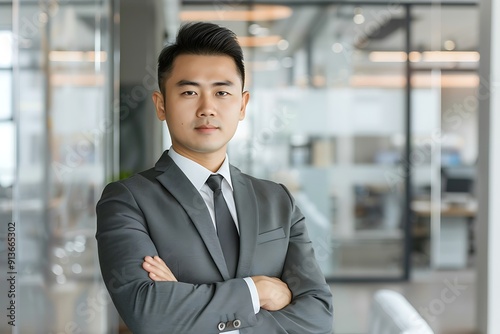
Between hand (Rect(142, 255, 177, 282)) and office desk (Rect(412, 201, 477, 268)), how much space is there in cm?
637

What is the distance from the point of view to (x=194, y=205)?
159 cm

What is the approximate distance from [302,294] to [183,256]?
321 millimetres

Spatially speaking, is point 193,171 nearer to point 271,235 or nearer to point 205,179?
point 205,179

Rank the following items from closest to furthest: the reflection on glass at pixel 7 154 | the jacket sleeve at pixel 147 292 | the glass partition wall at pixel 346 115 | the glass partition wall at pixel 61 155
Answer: the jacket sleeve at pixel 147 292 < the reflection on glass at pixel 7 154 < the glass partition wall at pixel 61 155 < the glass partition wall at pixel 346 115

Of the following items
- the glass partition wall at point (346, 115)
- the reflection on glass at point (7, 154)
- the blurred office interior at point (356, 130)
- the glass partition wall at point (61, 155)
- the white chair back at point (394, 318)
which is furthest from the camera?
the glass partition wall at point (346, 115)

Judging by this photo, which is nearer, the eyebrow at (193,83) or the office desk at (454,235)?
the eyebrow at (193,83)

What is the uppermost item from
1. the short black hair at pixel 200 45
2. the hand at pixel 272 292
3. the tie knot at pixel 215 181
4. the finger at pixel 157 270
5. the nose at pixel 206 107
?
the short black hair at pixel 200 45

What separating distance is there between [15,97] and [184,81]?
48.0 inches

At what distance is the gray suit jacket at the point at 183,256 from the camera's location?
5.04 feet

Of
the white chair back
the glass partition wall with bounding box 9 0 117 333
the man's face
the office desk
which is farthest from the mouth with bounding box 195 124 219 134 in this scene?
the office desk

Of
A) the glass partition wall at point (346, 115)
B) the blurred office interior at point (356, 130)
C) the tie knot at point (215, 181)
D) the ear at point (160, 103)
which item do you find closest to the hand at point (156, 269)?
the tie knot at point (215, 181)

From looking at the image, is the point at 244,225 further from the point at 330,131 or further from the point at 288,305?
the point at 330,131

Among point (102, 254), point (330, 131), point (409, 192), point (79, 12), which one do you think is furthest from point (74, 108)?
point (409, 192)

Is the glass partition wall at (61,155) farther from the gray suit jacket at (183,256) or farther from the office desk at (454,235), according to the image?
the office desk at (454,235)
